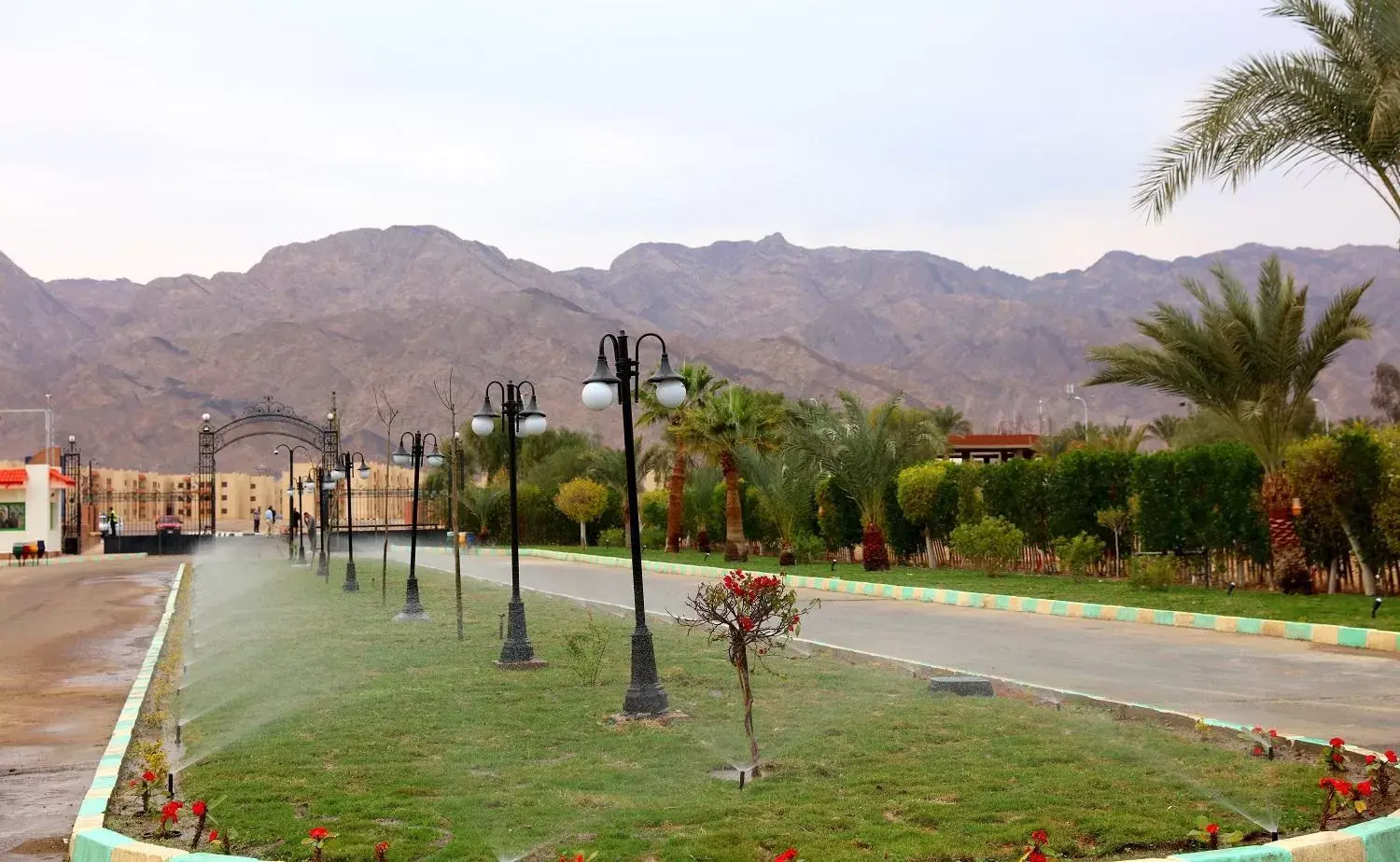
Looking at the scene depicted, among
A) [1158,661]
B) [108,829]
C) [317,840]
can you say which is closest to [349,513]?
[1158,661]

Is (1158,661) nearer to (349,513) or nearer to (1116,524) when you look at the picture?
(1116,524)

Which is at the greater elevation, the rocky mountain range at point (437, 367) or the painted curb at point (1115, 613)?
the rocky mountain range at point (437, 367)

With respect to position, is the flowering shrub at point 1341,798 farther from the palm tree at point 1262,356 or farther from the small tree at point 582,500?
the small tree at point 582,500

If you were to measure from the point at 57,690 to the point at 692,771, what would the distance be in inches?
371

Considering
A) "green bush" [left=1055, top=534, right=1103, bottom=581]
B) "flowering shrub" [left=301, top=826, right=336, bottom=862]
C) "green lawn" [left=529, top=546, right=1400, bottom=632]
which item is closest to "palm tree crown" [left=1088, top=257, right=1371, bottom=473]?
"green lawn" [left=529, top=546, right=1400, bottom=632]

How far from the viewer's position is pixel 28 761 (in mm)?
10234

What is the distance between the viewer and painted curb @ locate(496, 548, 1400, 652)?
634 inches

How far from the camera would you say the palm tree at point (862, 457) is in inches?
1334

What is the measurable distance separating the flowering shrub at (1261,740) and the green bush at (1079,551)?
18055 millimetres

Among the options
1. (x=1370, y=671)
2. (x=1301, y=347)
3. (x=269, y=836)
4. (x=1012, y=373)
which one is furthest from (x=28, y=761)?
(x=1012, y=373)

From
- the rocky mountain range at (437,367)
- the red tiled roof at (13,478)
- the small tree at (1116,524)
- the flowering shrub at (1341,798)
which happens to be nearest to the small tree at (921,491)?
the small tree at (1116,524)

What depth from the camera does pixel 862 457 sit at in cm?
3397

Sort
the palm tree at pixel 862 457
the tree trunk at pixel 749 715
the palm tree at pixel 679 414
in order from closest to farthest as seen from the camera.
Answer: the tree trunk at pixel 749 715 < the palm tree at pixel 862 457 < the palm tree at pixel 679 414

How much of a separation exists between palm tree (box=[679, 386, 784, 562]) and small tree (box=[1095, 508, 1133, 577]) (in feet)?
42.3
